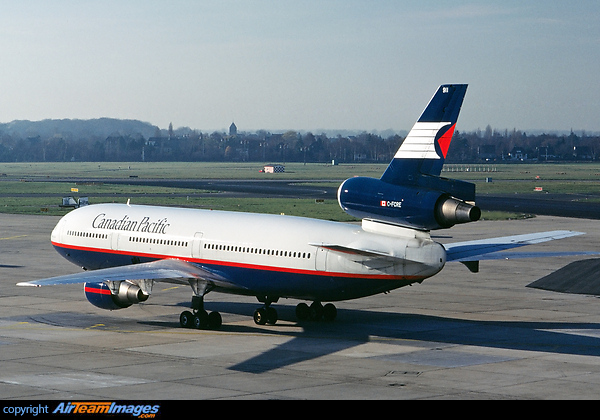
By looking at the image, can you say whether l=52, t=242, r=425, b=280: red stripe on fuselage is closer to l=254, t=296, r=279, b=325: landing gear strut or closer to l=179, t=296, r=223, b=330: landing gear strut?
l=179, t=296, r=223, b=330: landing gear strut

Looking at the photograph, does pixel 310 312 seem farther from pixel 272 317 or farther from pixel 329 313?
pixel 272 317

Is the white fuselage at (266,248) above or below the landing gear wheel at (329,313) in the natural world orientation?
above

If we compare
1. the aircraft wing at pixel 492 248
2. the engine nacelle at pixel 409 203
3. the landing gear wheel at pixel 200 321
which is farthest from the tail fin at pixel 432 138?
the landing gear wheel at pixel 200 321

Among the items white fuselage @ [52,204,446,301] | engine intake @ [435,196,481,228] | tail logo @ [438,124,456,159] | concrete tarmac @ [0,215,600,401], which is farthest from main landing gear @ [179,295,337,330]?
tail logo @ [438,124,456,159]

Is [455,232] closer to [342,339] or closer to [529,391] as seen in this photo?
[342,339]

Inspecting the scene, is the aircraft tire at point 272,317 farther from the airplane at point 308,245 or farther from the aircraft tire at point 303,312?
the aircraft tire at point 303,312

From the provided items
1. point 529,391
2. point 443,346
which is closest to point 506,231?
point 443,346

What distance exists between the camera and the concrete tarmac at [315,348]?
91.9 ft

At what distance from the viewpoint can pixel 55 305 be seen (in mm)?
45875

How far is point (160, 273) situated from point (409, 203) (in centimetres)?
1203

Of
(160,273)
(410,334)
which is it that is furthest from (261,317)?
(410,334)

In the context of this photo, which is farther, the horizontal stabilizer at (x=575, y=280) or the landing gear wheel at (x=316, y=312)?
the horizontal stabilizer at (x=575, y=280)

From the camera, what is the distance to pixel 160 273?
130ft

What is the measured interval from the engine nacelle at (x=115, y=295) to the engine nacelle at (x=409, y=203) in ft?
36.3
